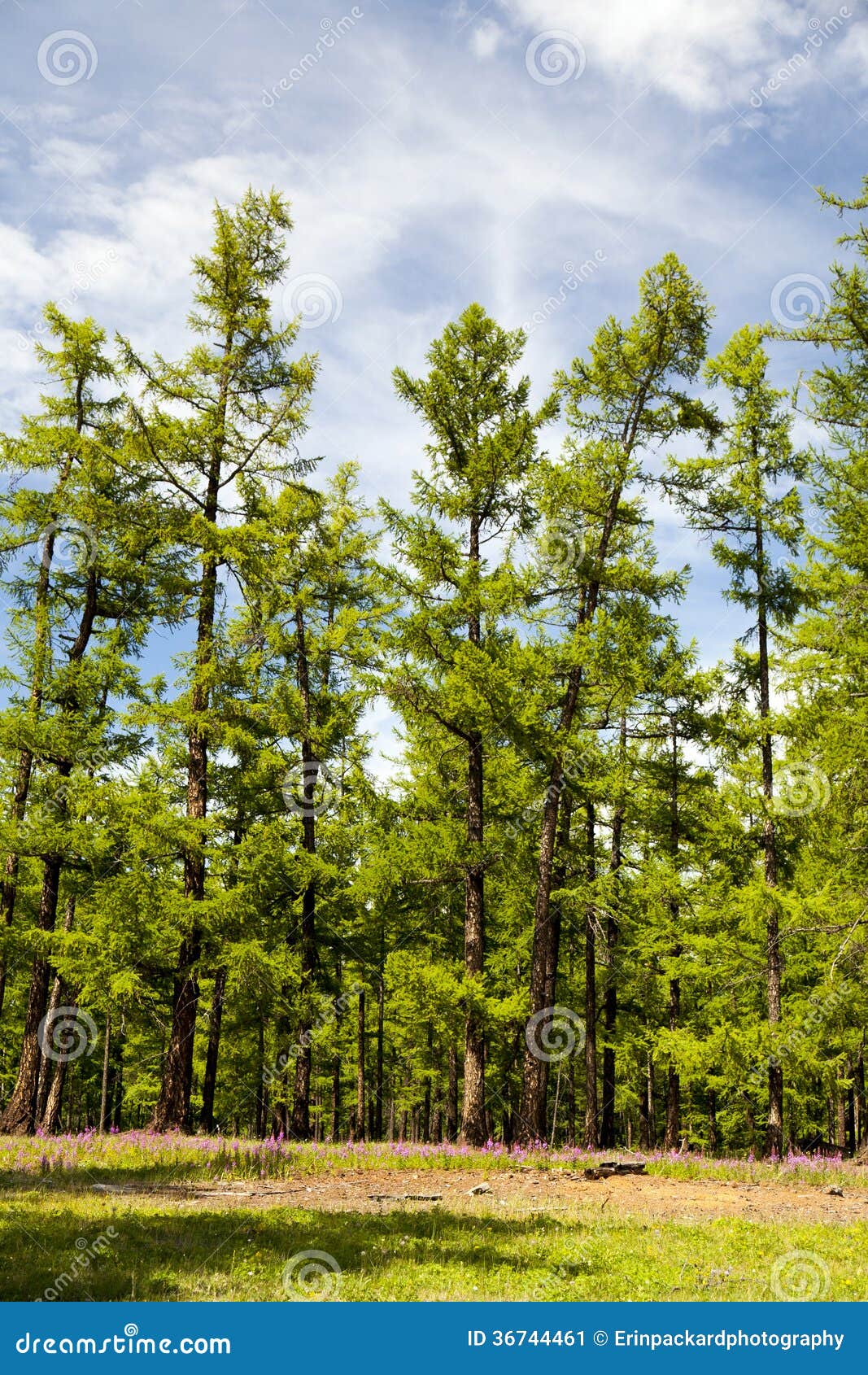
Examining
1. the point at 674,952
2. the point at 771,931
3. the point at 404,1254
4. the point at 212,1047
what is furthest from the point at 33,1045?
the point at 674,952

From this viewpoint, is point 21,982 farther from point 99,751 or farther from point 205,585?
point 205,585

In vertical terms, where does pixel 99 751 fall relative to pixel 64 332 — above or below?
below

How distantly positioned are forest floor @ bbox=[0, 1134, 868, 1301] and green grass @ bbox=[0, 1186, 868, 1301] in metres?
0.02

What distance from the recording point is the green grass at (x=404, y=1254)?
18.7ft

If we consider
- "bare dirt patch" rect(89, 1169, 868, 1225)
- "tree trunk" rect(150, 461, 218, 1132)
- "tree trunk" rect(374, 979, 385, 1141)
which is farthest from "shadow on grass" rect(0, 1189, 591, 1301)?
"tree trunk" rect(374, 979, 385, 1141)

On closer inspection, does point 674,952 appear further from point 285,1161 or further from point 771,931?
point 285,1161

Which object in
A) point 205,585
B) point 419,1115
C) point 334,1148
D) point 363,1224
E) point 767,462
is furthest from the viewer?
point 419,1115

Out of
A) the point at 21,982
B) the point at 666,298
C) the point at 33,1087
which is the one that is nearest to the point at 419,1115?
the point at 21,982

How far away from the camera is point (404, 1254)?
6746mm

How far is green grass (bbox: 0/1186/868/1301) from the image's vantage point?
5.71 m

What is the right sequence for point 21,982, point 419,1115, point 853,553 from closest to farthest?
1. point 853,553
2. point 21,982
3. point 419,1115

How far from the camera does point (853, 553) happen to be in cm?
1533

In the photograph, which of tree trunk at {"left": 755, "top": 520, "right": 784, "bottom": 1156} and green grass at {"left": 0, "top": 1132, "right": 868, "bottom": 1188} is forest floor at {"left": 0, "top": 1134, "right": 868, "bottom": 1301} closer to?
green grass at {"left": 0, "top": 1132, "right": 868, "bottom": 1188}

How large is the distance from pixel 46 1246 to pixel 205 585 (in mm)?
12070
